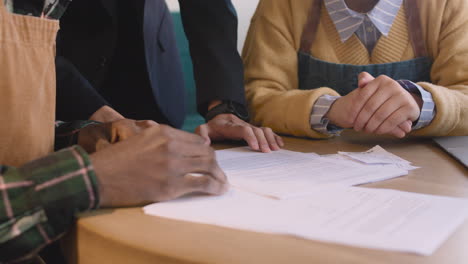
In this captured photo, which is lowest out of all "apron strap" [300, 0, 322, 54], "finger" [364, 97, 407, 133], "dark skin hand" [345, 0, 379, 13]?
"finger" [364, 97, 407, 133]

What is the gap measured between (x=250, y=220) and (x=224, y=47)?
0.76 metres

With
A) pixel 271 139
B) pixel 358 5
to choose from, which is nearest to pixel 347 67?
pixel 358 5

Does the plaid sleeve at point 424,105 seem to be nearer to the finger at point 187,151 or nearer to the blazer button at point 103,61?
the finger at point 187,151

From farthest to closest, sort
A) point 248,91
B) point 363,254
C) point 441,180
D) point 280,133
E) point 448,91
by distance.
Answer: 1. point 248,91
2. point 280,133
3. point 448,91
4. point 441,180
5. point 363,254

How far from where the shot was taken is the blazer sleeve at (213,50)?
1096mm

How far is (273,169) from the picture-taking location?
0.69m

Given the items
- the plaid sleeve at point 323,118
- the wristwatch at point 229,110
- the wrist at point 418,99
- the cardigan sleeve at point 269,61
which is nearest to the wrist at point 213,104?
the wristwatch at point 229,110

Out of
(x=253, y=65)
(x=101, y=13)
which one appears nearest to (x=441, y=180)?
(x=253, y=65)

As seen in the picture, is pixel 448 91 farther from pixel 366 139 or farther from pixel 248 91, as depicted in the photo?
pixel 248 91

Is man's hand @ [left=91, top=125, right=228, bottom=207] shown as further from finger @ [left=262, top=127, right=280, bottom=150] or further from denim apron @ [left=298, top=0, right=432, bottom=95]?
denim apron @ [left=298, top=0, right=432, bottom=95]

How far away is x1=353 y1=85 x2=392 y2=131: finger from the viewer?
889 millimetres

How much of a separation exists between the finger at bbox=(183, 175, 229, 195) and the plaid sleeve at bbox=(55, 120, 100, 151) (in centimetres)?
29

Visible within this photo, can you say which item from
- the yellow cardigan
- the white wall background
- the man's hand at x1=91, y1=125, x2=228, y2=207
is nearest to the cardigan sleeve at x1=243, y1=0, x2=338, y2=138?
the yellow cardigan

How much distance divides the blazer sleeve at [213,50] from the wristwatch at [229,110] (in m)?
0.01
